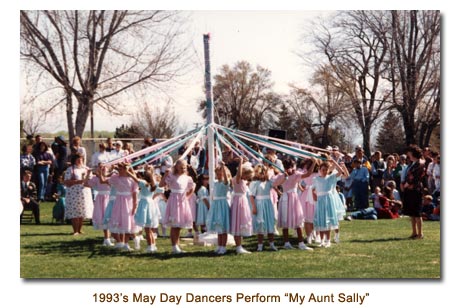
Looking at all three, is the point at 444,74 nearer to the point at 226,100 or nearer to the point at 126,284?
the point at 126,284

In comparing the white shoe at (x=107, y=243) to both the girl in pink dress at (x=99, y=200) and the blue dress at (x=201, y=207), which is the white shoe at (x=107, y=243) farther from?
the blue dress at (x=201, y=207)

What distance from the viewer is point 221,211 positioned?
37.2ft

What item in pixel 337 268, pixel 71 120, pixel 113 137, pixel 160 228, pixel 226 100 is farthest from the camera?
pixel 226 100

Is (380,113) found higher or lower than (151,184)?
higher

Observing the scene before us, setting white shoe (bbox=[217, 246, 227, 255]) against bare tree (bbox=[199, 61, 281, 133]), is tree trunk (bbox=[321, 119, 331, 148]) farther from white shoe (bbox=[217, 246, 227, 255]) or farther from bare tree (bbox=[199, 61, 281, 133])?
white shoe (bbox=[217, 246, 227, 255])

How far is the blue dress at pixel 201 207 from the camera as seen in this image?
12531 mm

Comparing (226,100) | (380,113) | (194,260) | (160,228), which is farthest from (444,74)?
(226,100)

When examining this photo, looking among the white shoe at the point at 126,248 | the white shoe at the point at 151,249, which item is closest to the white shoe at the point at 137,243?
the white shoe at the point at 126,248

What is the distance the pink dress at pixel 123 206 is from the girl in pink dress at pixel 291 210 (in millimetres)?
2339

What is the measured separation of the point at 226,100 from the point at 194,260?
28.0 feet

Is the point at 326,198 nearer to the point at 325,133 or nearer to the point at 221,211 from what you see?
the point at 221,211

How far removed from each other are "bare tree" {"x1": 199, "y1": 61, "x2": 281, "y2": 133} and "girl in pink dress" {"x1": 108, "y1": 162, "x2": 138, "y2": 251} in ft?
15.0

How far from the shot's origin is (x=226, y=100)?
61.5 feet
